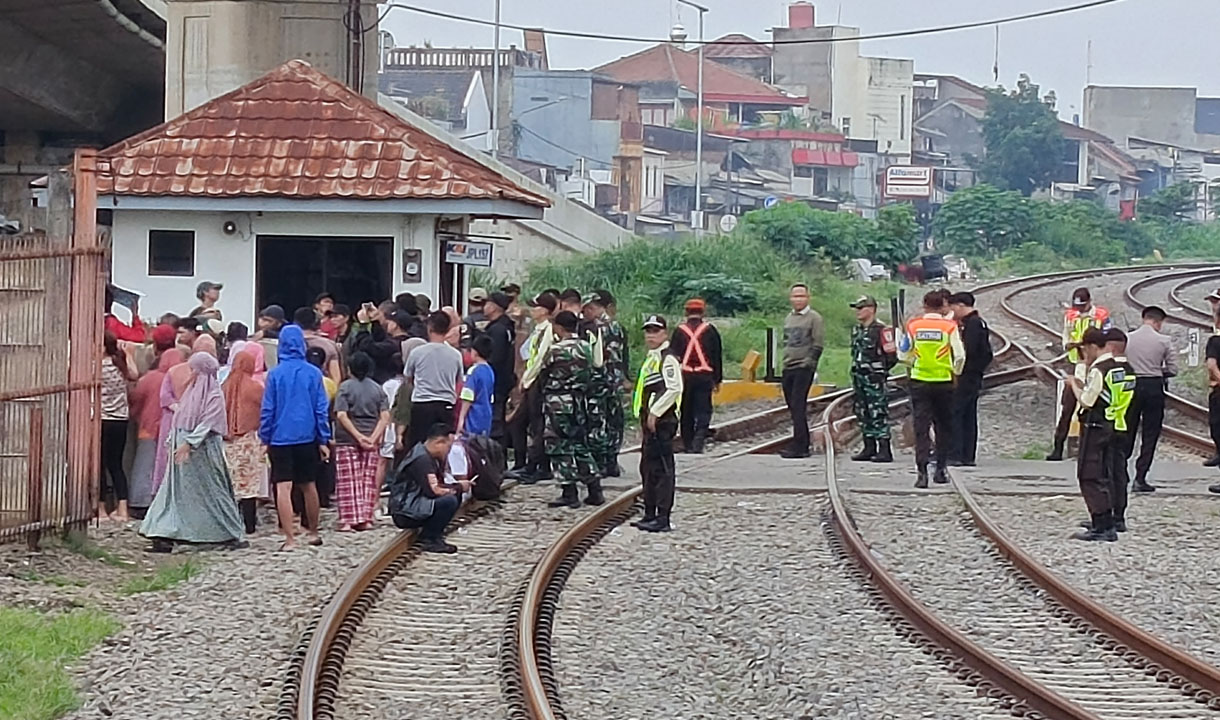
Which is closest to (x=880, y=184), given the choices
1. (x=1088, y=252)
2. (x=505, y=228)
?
(x=1088, y=252)

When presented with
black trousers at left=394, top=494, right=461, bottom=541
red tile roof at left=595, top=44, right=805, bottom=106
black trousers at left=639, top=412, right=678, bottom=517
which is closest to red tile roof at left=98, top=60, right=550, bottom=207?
black trousers at left=639, top=412, right=678, bottom=517

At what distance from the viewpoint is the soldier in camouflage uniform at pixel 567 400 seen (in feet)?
50.5

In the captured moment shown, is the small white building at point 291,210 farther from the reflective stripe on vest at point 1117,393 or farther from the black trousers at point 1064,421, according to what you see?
the reflective stripe on vest at point 1117,393

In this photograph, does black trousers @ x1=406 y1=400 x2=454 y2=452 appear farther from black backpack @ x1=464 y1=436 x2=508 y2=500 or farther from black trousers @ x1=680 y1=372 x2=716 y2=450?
black trousers @ x1=680 y1=372 x2=716 y2=450

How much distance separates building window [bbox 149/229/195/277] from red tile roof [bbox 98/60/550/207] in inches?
26.0

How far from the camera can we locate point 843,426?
22.5m

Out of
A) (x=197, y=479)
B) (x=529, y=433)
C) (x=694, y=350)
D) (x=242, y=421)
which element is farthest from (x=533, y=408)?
(x=197, y=479)

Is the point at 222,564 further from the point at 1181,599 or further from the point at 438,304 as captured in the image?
the point at 438,304

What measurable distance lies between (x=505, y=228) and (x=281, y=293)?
16.8 m

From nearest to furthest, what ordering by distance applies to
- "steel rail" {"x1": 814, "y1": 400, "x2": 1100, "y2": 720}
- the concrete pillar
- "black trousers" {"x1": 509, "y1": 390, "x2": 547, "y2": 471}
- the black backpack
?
"steel rail" {"x1": 814, "y1": 400, "x2": 1100, "y2": 720}
the black backpack
"black trousers" {"x1": 509, "y1": 390, "x2": 547, "y2": 471}
the concrete pillar

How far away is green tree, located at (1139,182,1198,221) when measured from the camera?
8138cm

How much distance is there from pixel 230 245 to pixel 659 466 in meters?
8.68

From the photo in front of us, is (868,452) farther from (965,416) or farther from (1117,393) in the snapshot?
(1117,393)

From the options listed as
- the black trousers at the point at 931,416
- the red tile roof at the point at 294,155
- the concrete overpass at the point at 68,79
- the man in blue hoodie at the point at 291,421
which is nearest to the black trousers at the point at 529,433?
the man in blue hoodie at the point at 291,421
